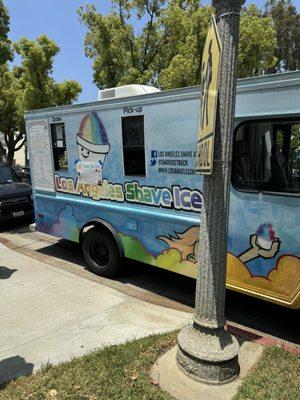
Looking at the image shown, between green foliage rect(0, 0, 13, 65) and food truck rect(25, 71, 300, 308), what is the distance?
7565mm

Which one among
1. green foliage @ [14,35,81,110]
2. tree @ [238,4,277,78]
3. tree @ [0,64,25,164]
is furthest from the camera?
tree @ [0,64,25,164]

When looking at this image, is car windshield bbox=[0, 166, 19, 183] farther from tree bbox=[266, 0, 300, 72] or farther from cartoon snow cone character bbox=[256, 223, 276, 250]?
tree bbox=[266, 0, 300, 72]

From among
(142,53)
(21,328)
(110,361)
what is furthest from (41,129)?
(142,53)

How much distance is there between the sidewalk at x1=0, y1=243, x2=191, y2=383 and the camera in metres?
3.80

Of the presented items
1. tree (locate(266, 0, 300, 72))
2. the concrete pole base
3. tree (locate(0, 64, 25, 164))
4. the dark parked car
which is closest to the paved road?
the concrete pole base

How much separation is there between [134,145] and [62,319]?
2.32 metres

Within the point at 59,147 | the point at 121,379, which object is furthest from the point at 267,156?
the point at 59,147

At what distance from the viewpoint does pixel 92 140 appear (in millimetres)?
5590

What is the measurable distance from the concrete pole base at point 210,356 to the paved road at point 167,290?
119cm

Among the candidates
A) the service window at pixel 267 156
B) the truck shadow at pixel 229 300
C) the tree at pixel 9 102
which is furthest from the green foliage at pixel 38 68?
the service window at pixel 267 156

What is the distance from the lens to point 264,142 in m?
3.83

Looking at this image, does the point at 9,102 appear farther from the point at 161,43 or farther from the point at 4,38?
the point at 161,43

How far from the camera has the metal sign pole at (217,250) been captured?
2.78 m

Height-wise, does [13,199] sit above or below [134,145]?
below
